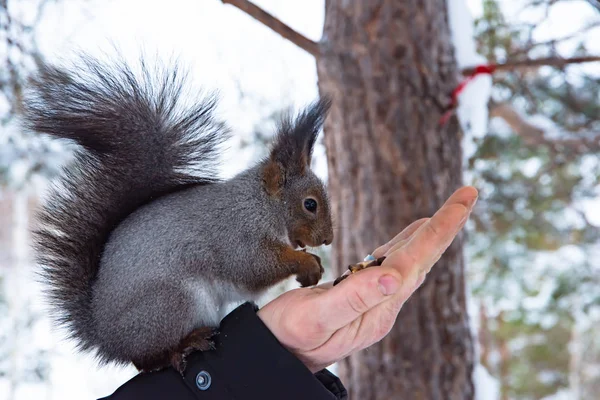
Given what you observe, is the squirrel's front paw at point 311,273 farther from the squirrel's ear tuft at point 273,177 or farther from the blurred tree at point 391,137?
the blurred tree at point 391,137

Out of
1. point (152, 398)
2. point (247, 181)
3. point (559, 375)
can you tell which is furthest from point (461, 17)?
point (559, 375)

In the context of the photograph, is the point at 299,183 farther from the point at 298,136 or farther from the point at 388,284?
the point at 388,284

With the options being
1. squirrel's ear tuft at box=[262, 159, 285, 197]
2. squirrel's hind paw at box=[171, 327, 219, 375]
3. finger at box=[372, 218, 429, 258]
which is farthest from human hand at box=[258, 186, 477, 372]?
squirrel's ear tuft at box=[262, 159, 285, 197]

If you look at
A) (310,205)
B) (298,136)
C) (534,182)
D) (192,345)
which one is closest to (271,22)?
(298,136)

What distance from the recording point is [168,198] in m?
1.33

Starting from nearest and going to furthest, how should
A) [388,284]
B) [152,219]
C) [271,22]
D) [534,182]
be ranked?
[388,284] < [152,219] < [271,22] < [534,182]

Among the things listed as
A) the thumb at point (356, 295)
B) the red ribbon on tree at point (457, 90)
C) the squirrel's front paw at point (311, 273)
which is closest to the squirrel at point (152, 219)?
the squirrel's front paw at point (311, 273)

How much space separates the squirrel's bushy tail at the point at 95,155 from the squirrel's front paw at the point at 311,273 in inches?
13.2

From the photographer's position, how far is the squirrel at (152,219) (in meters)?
1.19

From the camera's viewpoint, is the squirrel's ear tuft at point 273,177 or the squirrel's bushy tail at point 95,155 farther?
the squirrel's ear tuft at point 273,177

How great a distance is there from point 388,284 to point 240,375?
12.6 inches

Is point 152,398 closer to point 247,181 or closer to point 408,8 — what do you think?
point 247,181

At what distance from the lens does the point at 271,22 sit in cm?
182

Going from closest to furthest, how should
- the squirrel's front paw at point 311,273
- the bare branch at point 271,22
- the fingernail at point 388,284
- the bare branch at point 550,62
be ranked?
1. the fingernail at point 388,284
2. the squirrel's front paw at point 311,273
3. the bare branch at point 271,22
4. the bare branch at point 550,62
